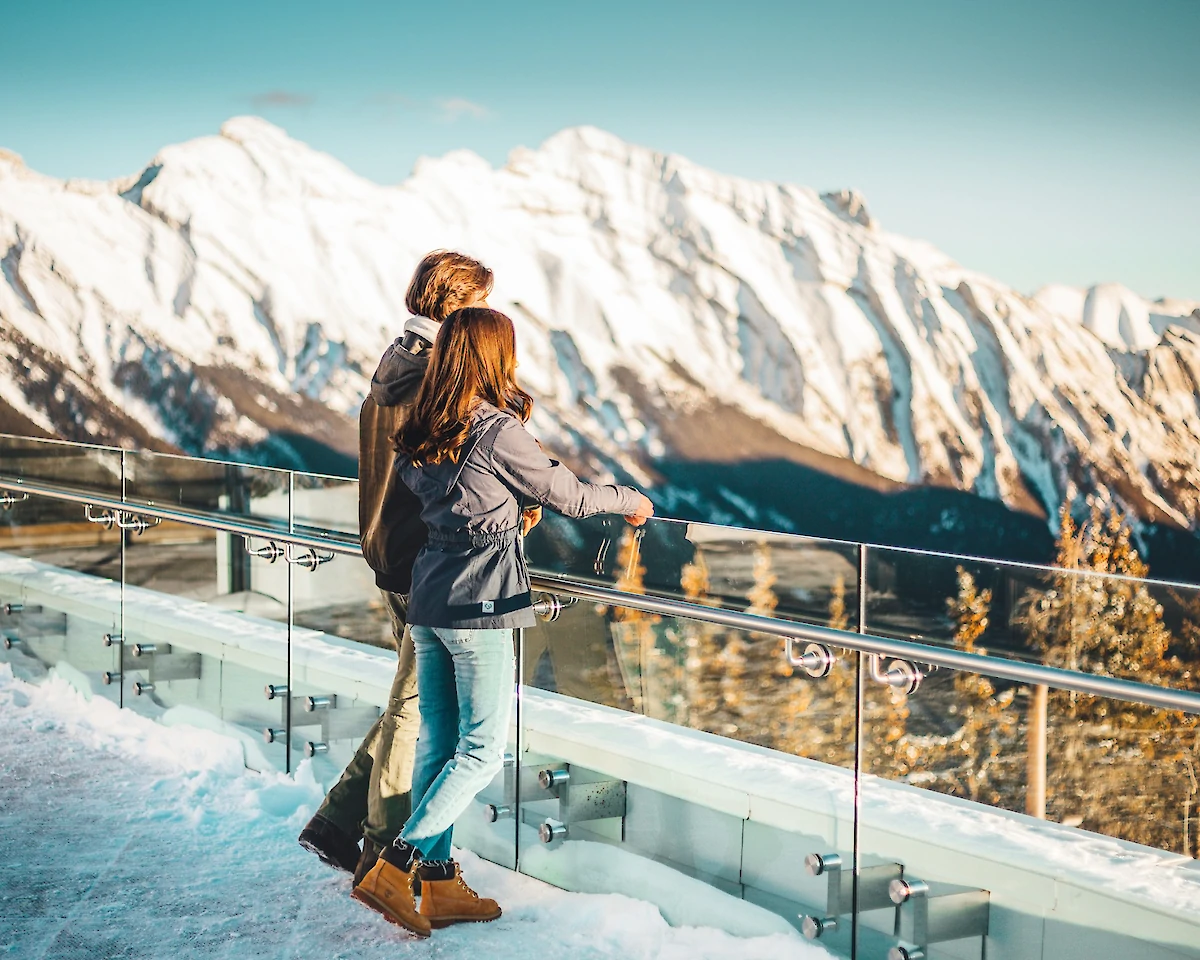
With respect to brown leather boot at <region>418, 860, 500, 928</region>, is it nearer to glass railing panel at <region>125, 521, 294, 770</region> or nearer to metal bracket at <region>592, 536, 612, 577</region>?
metal bracket at <region>592, 536, 612, 577</region>

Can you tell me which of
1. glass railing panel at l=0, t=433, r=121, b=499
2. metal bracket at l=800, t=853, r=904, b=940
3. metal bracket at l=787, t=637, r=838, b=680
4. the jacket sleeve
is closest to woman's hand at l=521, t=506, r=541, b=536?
the jacket sleeve

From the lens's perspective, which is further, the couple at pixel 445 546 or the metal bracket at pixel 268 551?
the metal bracket at pixel 268 551

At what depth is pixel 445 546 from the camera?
7.61 feet

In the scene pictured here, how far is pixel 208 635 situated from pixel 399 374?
188cm

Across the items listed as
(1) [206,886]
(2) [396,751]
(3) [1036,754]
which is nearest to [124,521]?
(1) [206,886]

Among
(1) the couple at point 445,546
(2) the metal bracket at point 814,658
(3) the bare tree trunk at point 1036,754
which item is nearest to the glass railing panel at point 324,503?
(1) the couple at point 445,546

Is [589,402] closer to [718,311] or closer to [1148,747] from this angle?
[718,311]

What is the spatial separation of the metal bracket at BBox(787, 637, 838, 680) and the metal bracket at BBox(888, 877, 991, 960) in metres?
0.38

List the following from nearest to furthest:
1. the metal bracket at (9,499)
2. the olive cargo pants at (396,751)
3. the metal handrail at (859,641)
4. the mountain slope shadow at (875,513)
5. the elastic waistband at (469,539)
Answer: the metal handrail at (859,641)
the elastic waistband at (469,539)
the olive cargo pants at (396,751)
the metal bracket at (9,499)
the mountain slope shadow at (875,513)

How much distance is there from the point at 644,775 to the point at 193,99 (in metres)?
40.6

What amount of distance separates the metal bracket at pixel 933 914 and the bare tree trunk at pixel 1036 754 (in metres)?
0.17

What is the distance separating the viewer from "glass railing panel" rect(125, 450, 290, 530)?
3.95 metres

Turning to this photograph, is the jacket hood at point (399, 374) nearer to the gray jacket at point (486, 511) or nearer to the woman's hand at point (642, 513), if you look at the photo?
the gray jacket at point (486, 511)

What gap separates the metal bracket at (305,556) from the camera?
341 centimetres
